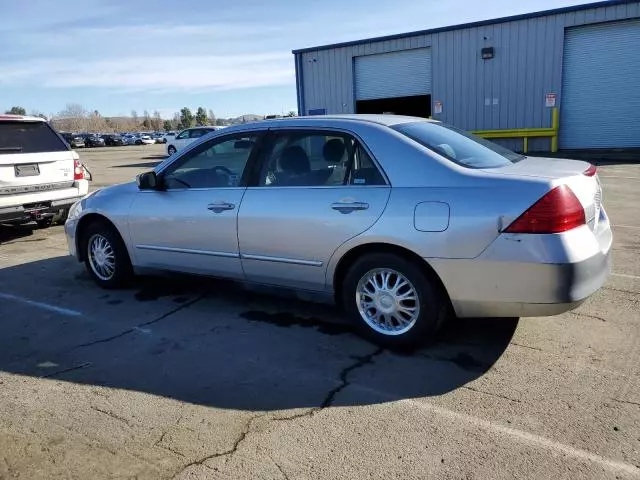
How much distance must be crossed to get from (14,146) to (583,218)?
25.2 ft

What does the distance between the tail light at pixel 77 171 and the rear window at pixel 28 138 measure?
10.3 inches

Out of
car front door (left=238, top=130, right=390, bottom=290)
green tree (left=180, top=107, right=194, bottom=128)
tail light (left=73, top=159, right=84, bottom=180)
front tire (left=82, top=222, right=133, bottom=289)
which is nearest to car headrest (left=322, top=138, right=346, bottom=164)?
car front door (left=238, top=130, right=390, bottom=290)

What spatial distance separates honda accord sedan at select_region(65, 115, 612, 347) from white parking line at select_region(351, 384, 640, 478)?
0.72 m

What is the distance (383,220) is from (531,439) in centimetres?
161

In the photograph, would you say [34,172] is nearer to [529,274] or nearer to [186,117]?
[529,274]

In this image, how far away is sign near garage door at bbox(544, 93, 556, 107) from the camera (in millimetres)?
20438

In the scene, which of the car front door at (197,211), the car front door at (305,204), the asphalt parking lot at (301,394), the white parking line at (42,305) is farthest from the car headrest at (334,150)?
the white parking line at (42,305)

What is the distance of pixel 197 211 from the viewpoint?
477 centimetres

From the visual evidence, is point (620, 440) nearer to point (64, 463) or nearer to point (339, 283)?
point (339, 283)

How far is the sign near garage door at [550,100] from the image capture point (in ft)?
67.1

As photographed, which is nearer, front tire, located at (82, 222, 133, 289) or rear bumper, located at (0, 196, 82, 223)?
front tire, located at (82, 222, 133, 289)

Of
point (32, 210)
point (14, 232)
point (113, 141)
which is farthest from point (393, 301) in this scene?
point (113, 141)

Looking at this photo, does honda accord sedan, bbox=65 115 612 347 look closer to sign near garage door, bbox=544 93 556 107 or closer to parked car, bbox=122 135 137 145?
sign near garage door, bbox=544 93 556 107

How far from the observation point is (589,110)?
2045 cm
